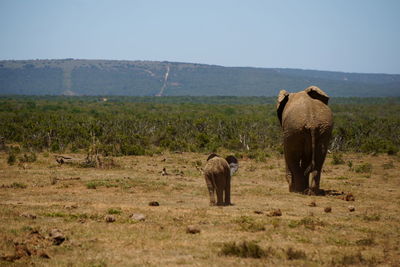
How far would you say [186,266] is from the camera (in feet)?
26.2

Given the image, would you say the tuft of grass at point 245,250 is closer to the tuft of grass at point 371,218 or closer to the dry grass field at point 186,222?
the dry grass field at point 186,222

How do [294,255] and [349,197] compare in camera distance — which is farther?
[349,197]

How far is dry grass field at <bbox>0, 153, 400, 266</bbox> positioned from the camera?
847 centimetres

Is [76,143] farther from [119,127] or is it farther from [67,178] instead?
[67,178]

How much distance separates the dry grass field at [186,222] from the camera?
8472 millimetres

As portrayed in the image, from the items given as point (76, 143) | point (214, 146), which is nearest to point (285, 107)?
point (214, 146)

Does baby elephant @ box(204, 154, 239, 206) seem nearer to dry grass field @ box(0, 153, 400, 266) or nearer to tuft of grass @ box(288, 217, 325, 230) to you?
dry grass field @ box(0, 153, 400, 266)

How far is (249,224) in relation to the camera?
10.6 meters

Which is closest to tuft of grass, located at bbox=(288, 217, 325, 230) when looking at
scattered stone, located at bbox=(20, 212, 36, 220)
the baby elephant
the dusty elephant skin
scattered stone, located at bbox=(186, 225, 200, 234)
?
scattered stone, located at bbox=(186, 225, 200, 234)

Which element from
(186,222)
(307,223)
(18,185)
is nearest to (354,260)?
(307,223)

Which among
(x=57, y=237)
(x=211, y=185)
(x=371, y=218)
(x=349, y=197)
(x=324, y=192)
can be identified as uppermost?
(x=211, y=185)

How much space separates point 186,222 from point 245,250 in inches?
99.4

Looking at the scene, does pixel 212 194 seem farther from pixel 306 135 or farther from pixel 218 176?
pixel 306 135

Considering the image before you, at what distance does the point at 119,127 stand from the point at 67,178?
856 inches
